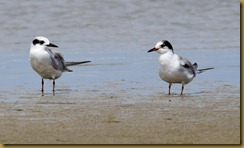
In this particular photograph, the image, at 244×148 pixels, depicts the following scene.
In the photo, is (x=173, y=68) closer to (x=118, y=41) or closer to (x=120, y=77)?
(x=120, y=77)

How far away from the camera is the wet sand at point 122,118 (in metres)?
6.01

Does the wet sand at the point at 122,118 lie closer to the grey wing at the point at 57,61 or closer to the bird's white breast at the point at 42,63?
the bird's white breast at the point at 42,63

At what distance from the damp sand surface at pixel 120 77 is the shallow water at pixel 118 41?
16 mm

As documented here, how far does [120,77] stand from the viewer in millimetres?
9875

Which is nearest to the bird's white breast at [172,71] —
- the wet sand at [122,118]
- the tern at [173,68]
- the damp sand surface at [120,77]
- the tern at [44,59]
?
the tern at [173,68]

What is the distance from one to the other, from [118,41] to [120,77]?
2.91 m

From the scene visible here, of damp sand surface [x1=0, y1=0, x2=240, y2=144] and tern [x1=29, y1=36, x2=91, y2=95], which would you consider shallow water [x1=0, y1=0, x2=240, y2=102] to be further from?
tern [x1=29, y1=36, x2=91, y2=95]

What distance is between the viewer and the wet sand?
237 inches

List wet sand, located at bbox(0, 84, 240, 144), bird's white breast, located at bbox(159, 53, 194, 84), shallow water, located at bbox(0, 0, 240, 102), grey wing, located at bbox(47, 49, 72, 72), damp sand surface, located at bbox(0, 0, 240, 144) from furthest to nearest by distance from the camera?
grey wing, located at bbox(47, 49, 72, 72), shallow water, located at bbox(0, 0, 240, 102), bird's white breast, located at bbox(159, 53, 194, 84), damp sand surface, located at bbox(0, 0, 240, 144), wet sand, located at bbox(0, 84, 240, 144)

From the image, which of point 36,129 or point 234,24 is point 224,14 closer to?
point 234,24

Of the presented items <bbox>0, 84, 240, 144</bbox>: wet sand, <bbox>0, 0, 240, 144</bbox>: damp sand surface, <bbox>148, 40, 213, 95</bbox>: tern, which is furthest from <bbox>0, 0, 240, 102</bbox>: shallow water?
<bbox>0, 84, 240, 144</bbox>: wet sand

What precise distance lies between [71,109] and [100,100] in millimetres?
655

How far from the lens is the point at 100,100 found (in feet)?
26.6

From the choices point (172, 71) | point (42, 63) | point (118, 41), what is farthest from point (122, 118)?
point (118, 41)
